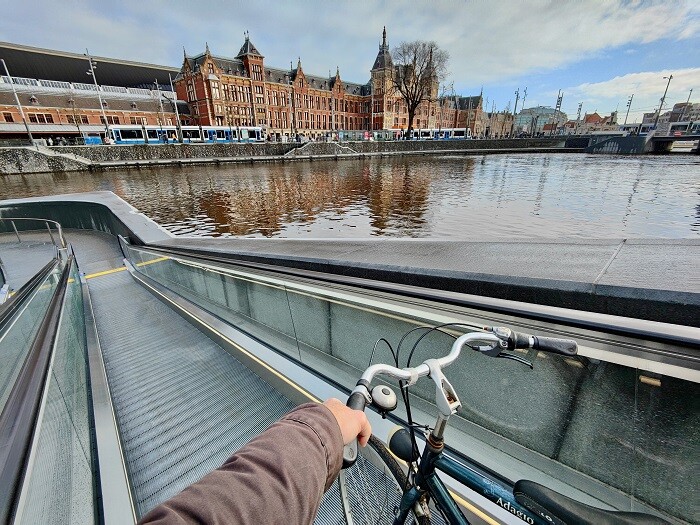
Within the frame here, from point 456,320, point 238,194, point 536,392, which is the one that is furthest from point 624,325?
point 238,194

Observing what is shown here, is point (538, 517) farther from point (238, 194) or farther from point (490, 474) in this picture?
point (238, 194)

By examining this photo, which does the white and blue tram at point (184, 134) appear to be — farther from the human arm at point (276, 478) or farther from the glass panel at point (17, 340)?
the human arm at point (276, 478)

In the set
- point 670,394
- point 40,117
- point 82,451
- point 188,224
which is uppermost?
point 40,117

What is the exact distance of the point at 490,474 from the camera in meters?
1.56

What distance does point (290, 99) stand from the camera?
6581 cm

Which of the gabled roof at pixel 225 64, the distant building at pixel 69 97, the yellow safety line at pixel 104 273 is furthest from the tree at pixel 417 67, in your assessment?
the yellow safety line at pixel 104 273

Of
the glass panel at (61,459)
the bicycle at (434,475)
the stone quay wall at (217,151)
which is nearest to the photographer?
the bicycle at (434,475)

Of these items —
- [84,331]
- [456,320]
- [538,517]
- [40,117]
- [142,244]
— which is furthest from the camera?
[40,117]

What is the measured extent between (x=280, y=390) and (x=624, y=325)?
2221 mm

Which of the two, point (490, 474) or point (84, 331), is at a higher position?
point (490, 474)

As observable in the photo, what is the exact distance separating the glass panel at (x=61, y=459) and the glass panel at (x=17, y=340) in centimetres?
14

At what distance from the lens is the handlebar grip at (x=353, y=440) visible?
90cm

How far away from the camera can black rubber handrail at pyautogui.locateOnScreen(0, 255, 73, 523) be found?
98cm

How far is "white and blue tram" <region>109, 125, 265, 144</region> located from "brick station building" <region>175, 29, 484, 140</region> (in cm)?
438
